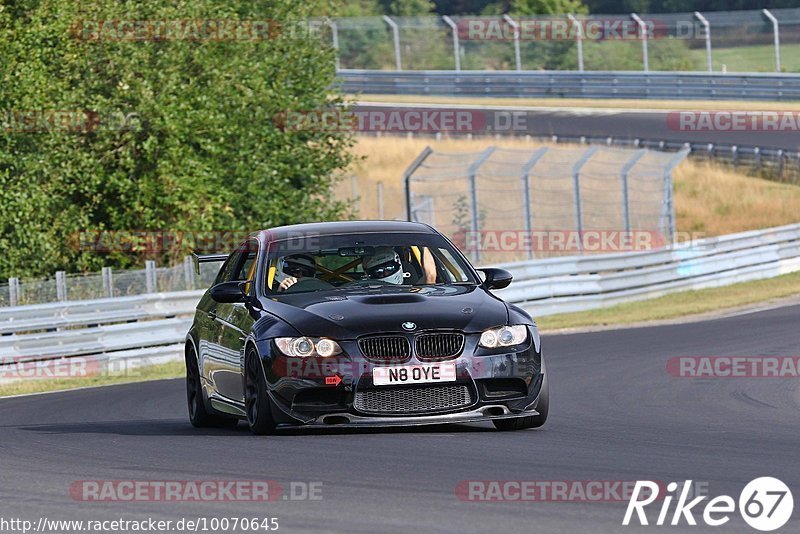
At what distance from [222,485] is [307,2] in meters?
26.3

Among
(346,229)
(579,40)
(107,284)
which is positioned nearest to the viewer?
(346,229)

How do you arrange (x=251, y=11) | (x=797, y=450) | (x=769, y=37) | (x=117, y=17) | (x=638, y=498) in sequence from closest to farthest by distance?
1. (x=638, y=498)
2. (x=797, y=450)
3. (x=117, y=17)
4. (x=251, y=11)
5. (x=769, y=37)

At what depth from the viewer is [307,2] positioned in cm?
3312

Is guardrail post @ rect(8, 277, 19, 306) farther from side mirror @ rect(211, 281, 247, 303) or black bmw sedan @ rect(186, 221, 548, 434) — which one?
side mirror @ rect(211, 281, 247, 303)

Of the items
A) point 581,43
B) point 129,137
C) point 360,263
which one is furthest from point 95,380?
point 581,43

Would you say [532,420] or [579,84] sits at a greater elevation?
[532,420]

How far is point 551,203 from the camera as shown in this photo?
37750 millimetres

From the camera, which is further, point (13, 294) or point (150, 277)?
point (150, 277)

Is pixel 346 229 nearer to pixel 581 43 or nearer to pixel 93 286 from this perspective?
pixel 93 286

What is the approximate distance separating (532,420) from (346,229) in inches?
78.6

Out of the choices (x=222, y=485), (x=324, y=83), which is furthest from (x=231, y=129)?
(x=222, y=485)

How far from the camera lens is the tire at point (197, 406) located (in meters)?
11.6

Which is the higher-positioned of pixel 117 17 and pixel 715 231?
pixel 117 17

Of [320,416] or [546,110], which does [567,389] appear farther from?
[546,110]
